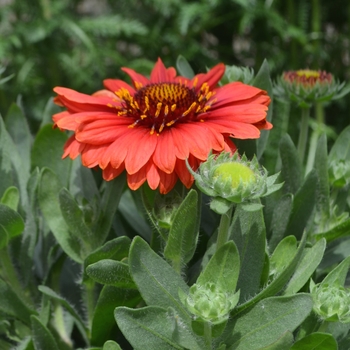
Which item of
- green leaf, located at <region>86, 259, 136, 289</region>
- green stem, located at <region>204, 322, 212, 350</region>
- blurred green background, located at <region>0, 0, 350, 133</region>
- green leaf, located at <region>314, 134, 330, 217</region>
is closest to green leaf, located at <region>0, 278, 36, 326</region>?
green leaf, located at <region>86, 259, 136, 289</region>

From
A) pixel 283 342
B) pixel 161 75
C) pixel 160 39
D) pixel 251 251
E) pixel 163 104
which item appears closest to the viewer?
pixel 283 342

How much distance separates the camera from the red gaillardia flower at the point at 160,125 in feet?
1.89

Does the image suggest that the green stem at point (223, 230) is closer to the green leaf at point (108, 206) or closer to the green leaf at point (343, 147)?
the green leaf at point (108, 206)

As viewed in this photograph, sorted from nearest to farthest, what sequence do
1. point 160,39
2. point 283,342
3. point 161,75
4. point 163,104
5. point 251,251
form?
1. point 283,342
2. point 251,251
3. point 163,104
4. point 161,75
5. point 160,39

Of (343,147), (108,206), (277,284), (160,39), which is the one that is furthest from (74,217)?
(160,39)

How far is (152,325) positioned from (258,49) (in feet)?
4.57

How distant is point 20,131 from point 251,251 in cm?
41

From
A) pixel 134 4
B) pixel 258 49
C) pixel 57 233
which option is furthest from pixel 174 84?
pixel 134 4

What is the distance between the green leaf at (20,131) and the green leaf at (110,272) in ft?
0.97

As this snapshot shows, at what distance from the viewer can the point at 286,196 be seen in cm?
64

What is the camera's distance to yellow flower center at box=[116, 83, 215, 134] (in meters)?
0.65

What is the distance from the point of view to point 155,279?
1.73 ft

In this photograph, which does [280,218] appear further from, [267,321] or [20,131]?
[20,131]

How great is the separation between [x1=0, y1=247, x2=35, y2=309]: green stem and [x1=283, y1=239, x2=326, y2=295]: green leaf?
317mm
